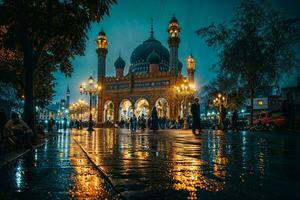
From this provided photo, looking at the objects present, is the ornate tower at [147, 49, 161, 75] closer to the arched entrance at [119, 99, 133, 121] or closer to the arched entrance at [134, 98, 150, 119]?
the arched entrance at [134, 98, 150, 119]

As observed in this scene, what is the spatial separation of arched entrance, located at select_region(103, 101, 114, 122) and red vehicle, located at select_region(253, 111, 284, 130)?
45694mm

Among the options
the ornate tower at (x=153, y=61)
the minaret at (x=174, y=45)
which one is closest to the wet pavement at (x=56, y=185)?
the minaret at (x=174, y=45)

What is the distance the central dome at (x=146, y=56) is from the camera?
74.4 m

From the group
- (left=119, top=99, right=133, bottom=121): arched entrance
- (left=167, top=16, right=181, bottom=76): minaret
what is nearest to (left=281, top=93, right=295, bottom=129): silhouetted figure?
(left=167, top=16, right=181, bottom=76): minaret

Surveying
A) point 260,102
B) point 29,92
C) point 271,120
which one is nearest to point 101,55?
point 260,102

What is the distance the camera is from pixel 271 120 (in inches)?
1123

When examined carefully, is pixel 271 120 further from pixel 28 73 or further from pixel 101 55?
pixel 101 55

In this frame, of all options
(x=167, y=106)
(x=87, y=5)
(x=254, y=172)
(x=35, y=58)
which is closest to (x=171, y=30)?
(x=167, y=106)

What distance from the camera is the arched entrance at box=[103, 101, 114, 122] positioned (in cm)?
7319

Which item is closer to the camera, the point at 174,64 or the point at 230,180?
the point at 230,180

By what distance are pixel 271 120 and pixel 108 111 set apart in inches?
1975

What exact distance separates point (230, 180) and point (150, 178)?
2.52ft

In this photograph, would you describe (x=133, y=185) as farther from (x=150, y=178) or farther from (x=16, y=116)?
(x=16, y=116)

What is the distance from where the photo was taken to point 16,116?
8484 millimetres
